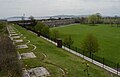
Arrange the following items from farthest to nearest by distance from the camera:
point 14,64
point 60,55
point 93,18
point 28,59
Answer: point 93,18
point 60,55
point 28,59
point 14,64

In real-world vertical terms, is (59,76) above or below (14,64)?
below

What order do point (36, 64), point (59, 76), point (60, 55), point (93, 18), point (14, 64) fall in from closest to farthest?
1. point (14, 64)
2. point (59, 76)
3. point (36, 64)
4. point (60, 55)
5. point (93, 18)

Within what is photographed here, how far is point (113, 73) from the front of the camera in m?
14.5

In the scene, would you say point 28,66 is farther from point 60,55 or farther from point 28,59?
point 60,55

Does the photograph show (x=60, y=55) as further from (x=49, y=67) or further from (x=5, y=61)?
(x=5, y=61)

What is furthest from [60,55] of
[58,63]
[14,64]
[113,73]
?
[14,64]

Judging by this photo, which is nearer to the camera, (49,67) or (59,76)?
(59,76)

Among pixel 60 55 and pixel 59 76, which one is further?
pixel 60 55

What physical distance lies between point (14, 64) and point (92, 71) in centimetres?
563

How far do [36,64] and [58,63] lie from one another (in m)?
1.79

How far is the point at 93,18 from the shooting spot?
122m

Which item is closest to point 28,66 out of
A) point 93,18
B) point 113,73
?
point 113,73

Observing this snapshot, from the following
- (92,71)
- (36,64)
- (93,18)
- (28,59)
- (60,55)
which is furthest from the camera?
(93,18)

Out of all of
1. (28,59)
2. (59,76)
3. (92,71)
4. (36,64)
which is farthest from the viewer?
(28,59)
